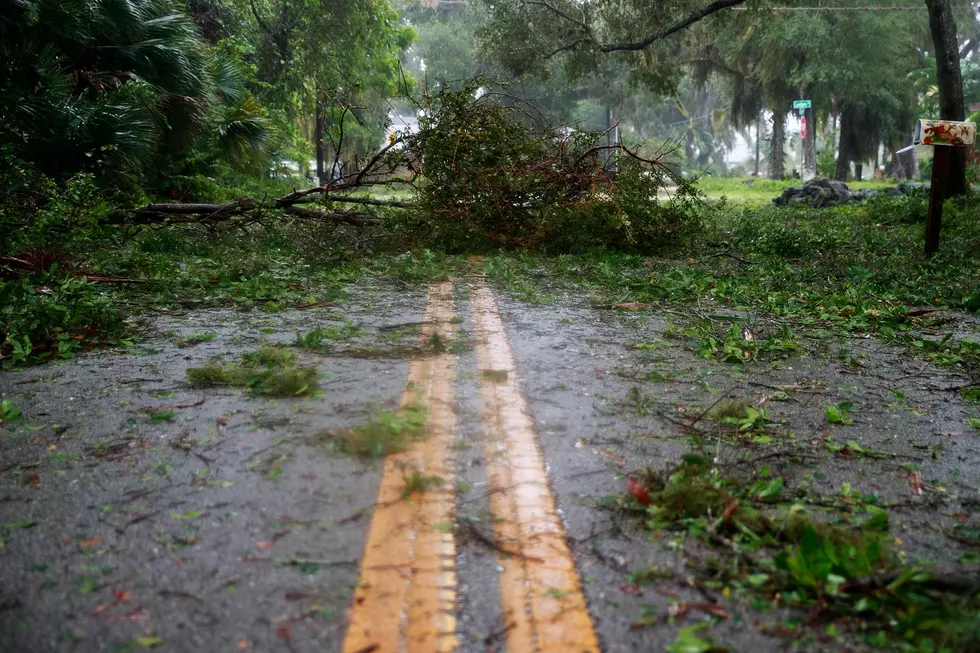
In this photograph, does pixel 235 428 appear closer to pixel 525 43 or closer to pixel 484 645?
pixel 484 645

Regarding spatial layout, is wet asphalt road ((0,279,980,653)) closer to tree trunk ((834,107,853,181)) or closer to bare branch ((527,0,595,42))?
bare branch ((527,0,595,42))

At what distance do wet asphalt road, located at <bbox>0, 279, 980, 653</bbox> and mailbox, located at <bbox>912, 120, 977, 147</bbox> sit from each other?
15.0 ft

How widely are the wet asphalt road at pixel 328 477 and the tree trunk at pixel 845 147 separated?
36236 mm

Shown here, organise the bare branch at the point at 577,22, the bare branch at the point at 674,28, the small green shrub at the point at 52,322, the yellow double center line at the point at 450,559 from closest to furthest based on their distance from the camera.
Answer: the yellow double center line at the point at 450,559, the small green shrub at the point at 52,322, the bare branch at the point at 674,28, the bare branch at the point at 577,22

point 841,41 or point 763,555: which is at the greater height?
point 841,41

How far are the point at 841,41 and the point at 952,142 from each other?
28461 mm

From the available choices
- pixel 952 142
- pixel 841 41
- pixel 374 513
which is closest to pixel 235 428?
pixel 374 513

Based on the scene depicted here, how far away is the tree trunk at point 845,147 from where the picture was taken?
3925cm

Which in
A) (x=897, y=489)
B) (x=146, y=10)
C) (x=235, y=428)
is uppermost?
(x=146, y=10)

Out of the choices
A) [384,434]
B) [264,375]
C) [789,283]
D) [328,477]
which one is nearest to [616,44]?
[789,283]

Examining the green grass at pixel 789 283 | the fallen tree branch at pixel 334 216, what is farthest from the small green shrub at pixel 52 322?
the fallen tree branch at pixel 334 216

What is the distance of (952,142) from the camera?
9.56 meters

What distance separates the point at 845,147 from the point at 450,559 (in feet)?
137

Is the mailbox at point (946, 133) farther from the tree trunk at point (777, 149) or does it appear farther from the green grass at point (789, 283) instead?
the tree trunk at point (777, 149)
